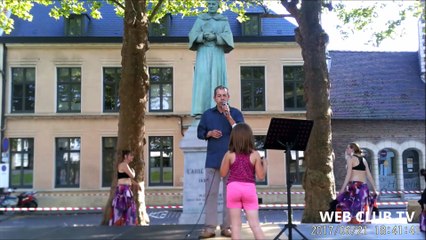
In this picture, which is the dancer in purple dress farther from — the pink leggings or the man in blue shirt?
the pink leggings

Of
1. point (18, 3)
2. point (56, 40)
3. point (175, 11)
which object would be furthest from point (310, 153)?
point (56, 40)

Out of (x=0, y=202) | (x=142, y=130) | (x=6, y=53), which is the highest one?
(x=6, y=53)

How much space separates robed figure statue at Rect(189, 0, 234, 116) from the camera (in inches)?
344

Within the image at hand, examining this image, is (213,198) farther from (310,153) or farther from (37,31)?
(37,31)

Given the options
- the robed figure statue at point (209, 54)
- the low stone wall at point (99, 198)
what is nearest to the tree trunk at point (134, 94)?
the robed figure statue at point (209, 54)

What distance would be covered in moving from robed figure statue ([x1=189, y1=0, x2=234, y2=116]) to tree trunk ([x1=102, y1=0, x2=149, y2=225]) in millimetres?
4780

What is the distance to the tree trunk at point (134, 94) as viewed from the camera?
13.1 metres

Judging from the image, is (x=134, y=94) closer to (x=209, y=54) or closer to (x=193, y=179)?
(x=209, y=54)

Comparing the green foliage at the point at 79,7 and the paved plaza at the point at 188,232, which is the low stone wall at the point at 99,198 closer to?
the green foliage at the point at 79,7

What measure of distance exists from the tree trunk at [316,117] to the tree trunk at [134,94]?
4492 mm

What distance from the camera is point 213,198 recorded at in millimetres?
6809

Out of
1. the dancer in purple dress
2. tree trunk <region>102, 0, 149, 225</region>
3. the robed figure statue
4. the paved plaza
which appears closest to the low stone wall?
tree trunk <region>102, 0, 149, 225</region>

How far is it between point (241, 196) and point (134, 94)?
8.22m

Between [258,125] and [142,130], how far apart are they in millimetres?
12317
